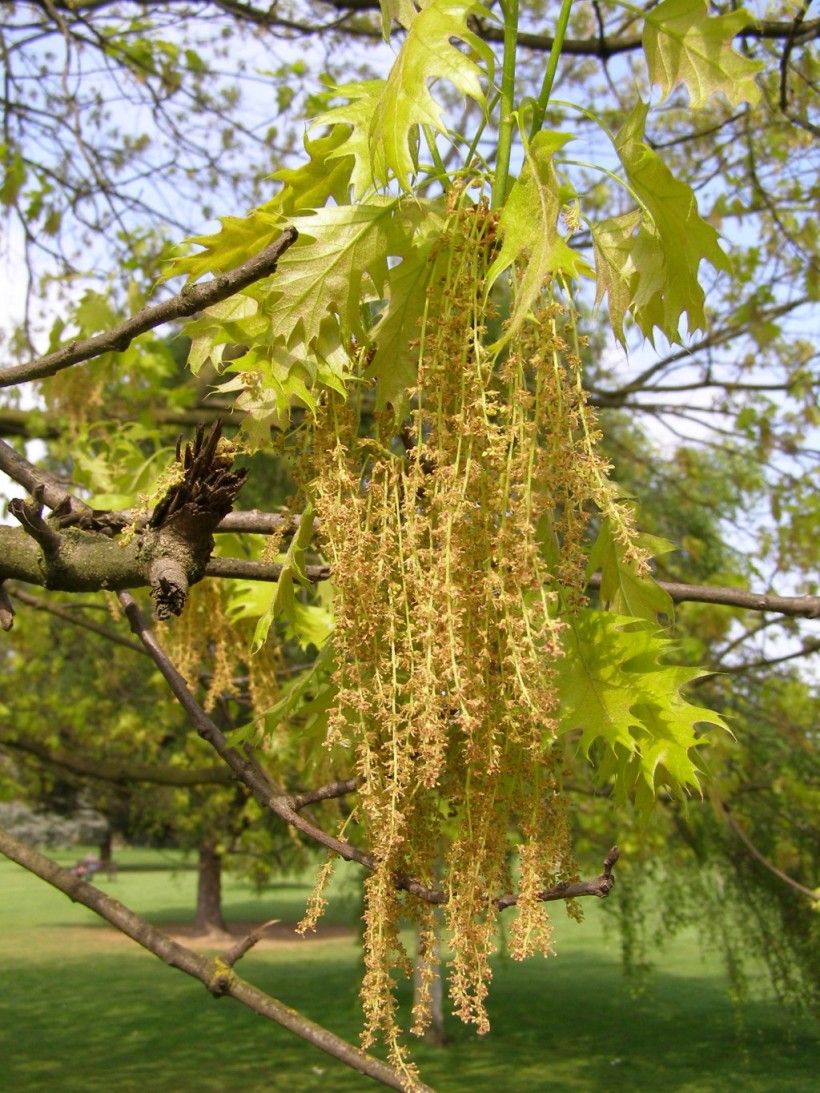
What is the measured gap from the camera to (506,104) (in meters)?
1.00

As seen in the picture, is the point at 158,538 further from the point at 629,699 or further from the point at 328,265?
the point at 629,699

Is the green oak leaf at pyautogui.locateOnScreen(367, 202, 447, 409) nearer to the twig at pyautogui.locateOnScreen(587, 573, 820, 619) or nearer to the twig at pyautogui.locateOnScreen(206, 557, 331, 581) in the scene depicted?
the twig at pyautogui.locateOnScreen(206, 557, 331, 581)

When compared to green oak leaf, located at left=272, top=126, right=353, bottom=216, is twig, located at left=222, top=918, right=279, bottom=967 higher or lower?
lower

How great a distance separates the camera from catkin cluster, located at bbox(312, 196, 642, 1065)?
87 centimetres

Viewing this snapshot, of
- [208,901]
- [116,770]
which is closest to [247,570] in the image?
[116,770]

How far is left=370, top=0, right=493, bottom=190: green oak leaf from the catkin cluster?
93 millimetres

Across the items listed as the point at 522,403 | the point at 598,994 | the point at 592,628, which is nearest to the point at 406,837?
the point at 592,628

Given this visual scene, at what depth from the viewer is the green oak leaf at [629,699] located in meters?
1.00

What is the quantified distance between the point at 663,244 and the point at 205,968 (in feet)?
3.44

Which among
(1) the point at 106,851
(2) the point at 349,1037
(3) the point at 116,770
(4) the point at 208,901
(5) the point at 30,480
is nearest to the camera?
(5) the point at 30,480

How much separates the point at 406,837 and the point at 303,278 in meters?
0.48

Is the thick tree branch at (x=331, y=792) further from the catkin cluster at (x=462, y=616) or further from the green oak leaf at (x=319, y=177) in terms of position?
the green oak leaf at (x=319, y=177)

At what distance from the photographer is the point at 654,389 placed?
5.52 meters

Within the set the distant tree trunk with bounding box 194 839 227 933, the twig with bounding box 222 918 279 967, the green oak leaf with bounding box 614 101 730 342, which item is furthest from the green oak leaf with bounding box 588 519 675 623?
the distant tree trunk with bounding box 194 839 227 933
